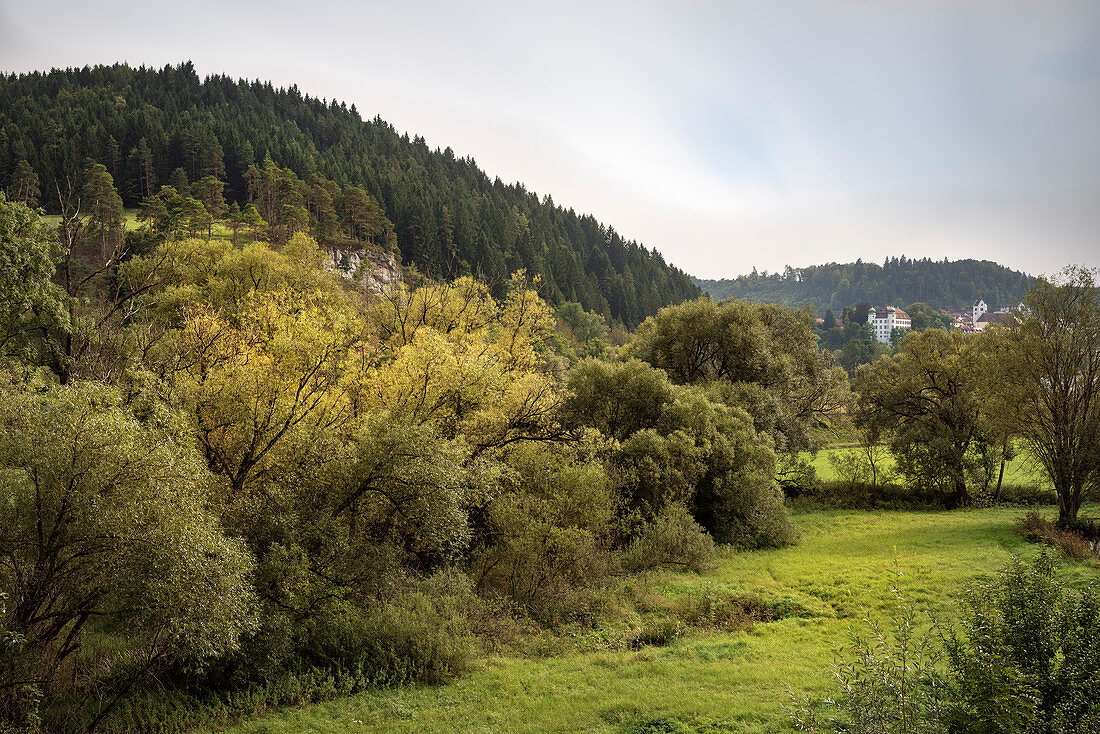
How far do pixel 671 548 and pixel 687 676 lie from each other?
10.9 meters

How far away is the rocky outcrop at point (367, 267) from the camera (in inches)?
3287

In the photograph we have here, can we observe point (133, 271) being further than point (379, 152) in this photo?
No

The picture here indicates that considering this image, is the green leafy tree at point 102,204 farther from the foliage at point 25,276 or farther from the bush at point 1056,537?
the bush at point 1056,537

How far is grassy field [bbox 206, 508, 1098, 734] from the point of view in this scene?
41.2 ft

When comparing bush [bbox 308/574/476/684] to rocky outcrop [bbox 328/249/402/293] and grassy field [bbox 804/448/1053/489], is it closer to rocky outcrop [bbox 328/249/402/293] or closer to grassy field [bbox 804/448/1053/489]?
grassy field [bbox 804/448/1053/489]

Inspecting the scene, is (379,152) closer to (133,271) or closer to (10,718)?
(133,271)

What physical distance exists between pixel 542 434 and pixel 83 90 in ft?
609

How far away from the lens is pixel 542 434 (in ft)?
81.5

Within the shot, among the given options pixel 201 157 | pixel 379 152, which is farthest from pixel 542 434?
pixel 379 152

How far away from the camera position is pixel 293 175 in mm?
94312

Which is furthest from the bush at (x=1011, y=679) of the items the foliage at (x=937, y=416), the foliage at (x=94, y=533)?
the foliage at (x=937, y=416)

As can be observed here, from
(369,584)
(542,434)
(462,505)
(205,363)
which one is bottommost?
(369,584)

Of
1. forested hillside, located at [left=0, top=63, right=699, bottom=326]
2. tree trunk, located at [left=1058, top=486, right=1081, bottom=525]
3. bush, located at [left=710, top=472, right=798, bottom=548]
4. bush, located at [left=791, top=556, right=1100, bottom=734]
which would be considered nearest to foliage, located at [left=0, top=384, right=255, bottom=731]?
bush, located at [left=791, top=556, right=1100, bottom=734]

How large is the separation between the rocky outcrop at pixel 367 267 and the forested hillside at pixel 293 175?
5.39 metres
